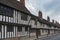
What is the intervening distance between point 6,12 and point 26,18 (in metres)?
12.2

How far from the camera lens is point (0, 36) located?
26.6 m

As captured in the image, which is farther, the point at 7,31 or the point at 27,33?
the point at 27,33

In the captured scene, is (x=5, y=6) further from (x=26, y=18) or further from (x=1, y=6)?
(x=26, y=18)

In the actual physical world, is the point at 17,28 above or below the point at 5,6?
below

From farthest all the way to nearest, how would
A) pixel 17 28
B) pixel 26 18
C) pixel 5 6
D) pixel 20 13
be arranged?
1. pixel 26 18
2. pixel 20 13
3. pixel 17 28
4. pixel 5 6

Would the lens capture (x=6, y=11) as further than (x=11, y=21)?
No

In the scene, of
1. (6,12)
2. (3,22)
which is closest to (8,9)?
(6,12)

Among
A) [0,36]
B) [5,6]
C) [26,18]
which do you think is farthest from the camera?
[26,18]

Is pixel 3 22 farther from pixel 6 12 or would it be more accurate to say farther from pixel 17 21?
pixel 17 21

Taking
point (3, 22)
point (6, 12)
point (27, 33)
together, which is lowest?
point (27, 33)

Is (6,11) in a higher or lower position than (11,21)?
higher

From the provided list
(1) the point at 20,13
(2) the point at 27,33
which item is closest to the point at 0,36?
(1) the point at 20,13

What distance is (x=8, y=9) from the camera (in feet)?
100

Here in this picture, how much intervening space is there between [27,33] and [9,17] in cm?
1198
